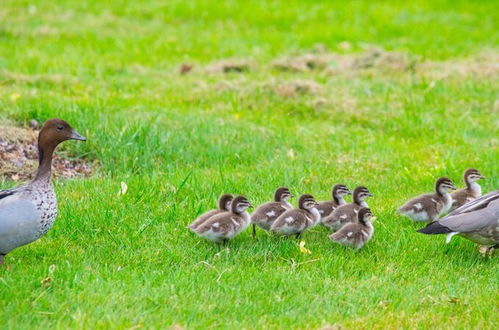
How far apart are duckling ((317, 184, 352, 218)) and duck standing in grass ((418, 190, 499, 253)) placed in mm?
1148

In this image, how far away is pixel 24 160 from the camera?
8.89 m

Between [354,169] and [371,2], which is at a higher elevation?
[371,2]

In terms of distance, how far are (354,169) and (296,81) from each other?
10.3 feet

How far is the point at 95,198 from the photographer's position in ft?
26.0

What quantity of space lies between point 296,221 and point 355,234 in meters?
0.52

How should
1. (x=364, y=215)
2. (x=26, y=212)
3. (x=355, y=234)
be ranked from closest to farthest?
(x=26, y=212) → (x=355, y=234) → (x=364, y=215)

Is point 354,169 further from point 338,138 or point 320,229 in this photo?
point 320,229

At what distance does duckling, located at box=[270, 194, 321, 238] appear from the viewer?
23.5 feet

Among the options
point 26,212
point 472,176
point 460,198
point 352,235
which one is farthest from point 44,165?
point 472,176

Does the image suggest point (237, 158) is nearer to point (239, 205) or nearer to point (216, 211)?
point (216, 211)

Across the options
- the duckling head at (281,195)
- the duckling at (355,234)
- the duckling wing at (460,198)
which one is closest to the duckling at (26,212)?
the duckling head at (281,195)

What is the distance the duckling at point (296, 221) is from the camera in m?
7.16

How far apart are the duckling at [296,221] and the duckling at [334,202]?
0.45 metres

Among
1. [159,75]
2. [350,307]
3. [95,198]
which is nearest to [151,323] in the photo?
[350,307]
